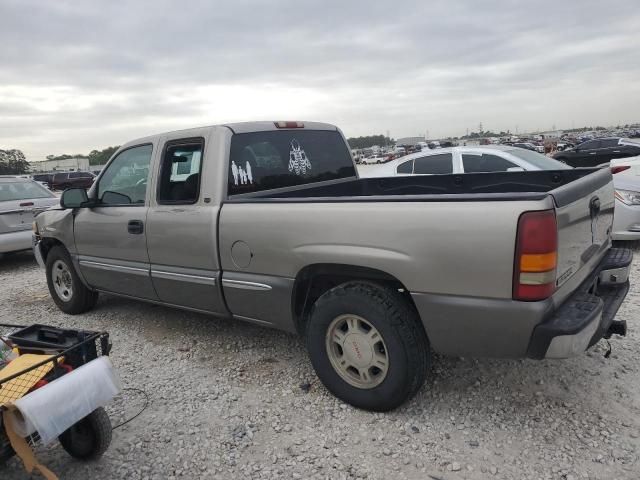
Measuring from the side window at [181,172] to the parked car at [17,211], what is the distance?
4.76 m

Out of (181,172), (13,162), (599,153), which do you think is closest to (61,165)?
(13,162)

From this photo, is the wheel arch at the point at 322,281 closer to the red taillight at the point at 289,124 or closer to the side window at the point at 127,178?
Answer: the red taillight at the point at 289,124

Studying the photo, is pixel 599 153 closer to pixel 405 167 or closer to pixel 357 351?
pixel 405 167

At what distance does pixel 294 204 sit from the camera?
311cm

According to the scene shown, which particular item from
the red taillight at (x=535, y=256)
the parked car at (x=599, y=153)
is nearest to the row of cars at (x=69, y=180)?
the parked car at (x=599, y=153)

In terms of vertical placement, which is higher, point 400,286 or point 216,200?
point 216,200

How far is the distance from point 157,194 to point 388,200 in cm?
212

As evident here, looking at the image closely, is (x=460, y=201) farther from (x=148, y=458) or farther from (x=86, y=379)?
(x=148, y=458)

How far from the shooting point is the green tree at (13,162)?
75.4 m

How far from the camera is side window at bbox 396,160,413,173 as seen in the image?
325 inches

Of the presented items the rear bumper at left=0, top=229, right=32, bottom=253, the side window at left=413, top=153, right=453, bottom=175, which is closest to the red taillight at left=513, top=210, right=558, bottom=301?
the side window at left=413, top=153, right=453, bottom=175

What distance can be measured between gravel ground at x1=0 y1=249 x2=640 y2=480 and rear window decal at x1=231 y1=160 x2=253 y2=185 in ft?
4.59

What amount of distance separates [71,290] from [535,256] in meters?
4.75

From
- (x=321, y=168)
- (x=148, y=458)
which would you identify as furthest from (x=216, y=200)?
(x=148, y=458)
